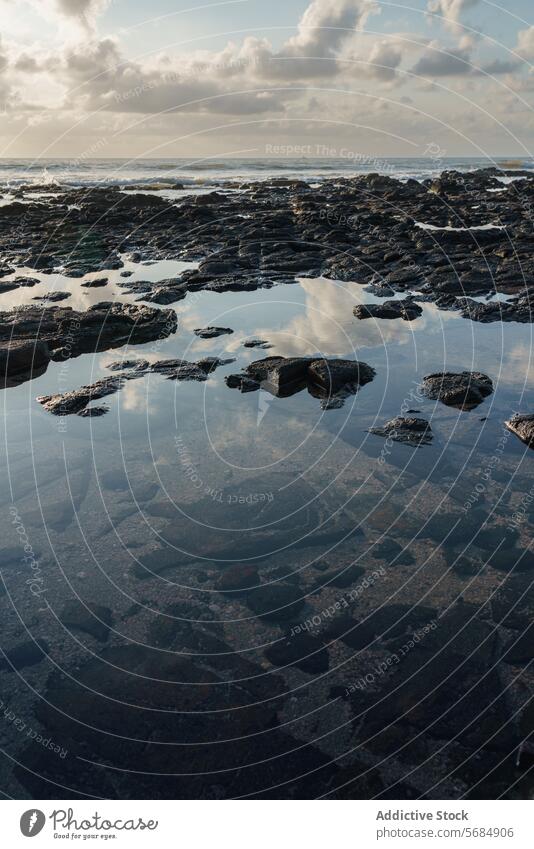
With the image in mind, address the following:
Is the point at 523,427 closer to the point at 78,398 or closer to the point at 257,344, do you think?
the point at 257,344

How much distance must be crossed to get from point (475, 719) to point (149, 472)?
22.6ft

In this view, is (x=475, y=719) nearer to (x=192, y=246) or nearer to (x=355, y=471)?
(x=355, y=471)

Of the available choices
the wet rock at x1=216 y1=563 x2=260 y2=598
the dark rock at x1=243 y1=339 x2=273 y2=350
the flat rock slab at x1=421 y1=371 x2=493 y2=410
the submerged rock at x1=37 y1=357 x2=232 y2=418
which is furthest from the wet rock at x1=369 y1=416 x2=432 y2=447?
the dark rock at x1=243 y1=339 x2=273 y2=350

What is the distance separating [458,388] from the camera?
46.8 ft

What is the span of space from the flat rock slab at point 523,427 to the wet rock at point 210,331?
1024cm

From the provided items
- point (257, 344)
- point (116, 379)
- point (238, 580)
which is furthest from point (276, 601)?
point (257, 344)

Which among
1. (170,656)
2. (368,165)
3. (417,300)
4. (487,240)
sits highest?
(368,165)

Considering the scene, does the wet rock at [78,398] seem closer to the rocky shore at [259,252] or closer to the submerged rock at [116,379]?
the submerged rock at [116,379]

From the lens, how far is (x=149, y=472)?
36.3 ft

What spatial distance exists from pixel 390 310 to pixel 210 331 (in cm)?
682

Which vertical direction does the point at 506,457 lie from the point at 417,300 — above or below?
below

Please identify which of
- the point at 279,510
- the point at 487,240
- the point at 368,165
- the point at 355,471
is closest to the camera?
the point at 279,510

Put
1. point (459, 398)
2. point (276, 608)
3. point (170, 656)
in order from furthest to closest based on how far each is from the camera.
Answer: point (459, 398), point (276, 608), point (170, 656)

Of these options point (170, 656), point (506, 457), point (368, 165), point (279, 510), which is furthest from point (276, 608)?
point (368, 165)
